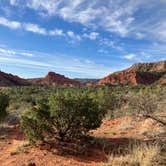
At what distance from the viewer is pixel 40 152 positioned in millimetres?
8867

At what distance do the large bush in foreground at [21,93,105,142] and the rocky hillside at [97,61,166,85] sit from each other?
7485 cm

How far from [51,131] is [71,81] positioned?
122 m

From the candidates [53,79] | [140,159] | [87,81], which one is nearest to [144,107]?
[140,159]

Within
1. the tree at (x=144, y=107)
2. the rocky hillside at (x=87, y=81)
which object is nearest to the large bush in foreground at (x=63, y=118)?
the tree at (x=144, y=107)

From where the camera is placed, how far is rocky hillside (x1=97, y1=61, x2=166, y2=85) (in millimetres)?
95125

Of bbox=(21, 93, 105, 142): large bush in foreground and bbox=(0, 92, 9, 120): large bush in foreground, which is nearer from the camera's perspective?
bbox=(21, 93, 105, 142): large bush in foreground

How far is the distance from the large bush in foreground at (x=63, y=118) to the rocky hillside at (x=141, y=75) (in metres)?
74.8

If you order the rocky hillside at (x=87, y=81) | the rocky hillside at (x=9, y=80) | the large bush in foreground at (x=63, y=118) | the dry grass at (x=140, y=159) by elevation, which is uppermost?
the rocky hillside at (x=87, y=81)

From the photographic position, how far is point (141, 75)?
103 meters

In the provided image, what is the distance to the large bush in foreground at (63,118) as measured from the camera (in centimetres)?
993

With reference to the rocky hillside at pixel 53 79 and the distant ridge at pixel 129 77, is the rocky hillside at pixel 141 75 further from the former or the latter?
the rocky hillside at pixel 53 79

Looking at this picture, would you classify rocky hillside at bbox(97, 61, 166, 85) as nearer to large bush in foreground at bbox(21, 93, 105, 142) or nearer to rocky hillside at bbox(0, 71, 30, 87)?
rocky hillside at bbox(0, 71, 30, 87)

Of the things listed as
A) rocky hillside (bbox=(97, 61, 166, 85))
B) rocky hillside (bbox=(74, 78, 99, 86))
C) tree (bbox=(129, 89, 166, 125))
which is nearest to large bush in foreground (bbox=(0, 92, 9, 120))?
tree (bbox=(129, 89, 166, 125))

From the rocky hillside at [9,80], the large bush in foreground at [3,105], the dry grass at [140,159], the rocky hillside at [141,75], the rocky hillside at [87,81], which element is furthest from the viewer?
the rocky hillside at [87,81]
